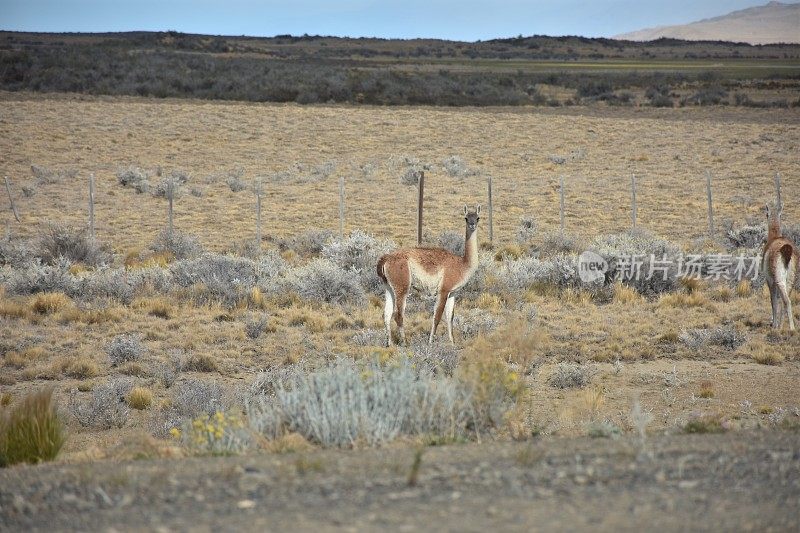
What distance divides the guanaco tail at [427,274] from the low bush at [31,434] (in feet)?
21.1

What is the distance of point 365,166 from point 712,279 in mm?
22003

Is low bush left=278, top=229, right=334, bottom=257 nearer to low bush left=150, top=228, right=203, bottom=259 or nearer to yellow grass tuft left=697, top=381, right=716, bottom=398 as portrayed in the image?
low bush left=150, top=228, right=203, bottom=259

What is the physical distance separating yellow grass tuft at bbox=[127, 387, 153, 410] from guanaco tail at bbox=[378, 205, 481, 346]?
11.8 feet

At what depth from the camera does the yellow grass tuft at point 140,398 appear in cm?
1280

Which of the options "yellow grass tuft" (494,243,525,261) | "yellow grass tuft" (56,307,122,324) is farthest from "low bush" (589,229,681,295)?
"yellow grass tuft" (56,307,122,324)

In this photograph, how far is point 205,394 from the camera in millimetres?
12578

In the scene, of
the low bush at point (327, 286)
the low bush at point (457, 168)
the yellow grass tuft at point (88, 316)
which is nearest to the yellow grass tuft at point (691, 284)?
the low bush at point (327, 286)

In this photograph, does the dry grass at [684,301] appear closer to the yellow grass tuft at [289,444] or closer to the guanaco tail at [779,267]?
the guanaco tail at [779,267]

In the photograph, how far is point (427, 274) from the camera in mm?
14586

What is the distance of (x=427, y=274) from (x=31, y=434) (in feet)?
23.4

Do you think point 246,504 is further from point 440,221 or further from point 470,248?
point 440,221

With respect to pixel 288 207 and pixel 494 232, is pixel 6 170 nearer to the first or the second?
pixel 288 207

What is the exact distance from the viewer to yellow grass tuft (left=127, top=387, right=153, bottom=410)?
1280 cm

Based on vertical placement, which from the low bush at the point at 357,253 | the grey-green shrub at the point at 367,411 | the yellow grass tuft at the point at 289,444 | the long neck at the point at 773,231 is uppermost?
the long neck at the point at 773,231
